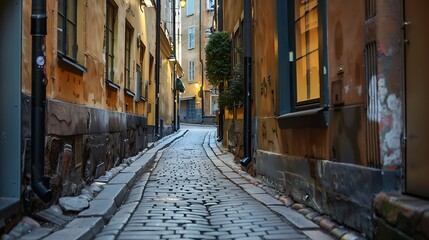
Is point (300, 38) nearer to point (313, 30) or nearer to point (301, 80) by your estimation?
point (301, 80)

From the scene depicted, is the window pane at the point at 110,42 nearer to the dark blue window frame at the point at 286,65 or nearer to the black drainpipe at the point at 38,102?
the dark blue window frame at the point at 286,65

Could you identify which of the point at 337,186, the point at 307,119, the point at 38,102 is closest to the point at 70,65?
the point at 38,102

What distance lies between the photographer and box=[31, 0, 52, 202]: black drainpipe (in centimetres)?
484

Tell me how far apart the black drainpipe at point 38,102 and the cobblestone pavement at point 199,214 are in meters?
0.84

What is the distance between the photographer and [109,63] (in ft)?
32.3

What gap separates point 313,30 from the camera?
643cm

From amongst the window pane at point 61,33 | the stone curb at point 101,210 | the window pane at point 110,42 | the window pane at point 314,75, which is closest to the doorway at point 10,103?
the stone curb at point 101,210

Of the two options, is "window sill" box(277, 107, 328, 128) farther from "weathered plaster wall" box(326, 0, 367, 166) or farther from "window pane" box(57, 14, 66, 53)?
"window pane" box(57, 14, 66, 53)

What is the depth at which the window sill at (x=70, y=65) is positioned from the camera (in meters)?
6.10

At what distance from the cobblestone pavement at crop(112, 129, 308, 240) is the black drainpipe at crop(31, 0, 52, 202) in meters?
0.84

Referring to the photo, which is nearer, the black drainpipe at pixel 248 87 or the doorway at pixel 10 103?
the doorway at pixel 10 103

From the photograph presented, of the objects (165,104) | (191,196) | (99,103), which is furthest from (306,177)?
(165,104)

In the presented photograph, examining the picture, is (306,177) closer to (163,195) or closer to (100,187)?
(163,195)

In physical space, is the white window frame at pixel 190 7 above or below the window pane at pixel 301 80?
above
